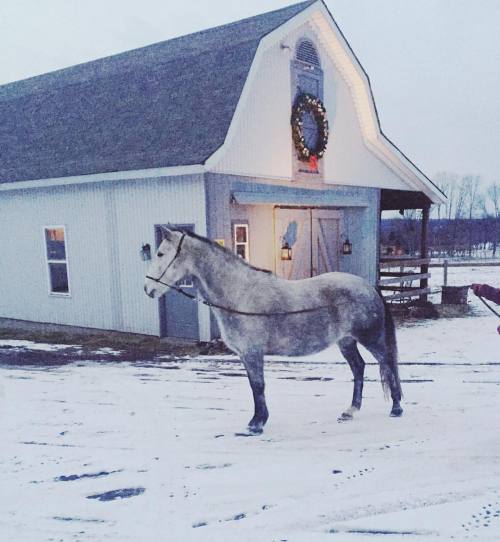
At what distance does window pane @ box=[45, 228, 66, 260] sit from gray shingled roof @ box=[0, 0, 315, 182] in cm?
142

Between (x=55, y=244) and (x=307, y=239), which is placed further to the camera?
(x=307, y=239)

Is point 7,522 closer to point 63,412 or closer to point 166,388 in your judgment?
point 63,412

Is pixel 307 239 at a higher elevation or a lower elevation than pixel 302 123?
lower

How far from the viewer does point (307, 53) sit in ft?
37.4

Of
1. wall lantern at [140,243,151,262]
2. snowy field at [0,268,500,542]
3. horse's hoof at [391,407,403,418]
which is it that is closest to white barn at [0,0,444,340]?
wall lantern at [140,243,151,262]

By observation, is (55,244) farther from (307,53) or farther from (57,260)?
(307,53)

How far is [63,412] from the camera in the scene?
5.95 m

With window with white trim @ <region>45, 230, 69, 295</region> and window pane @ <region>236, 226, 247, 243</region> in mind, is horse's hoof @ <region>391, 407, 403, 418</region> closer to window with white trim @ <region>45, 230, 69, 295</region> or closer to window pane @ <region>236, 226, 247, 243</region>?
window pane @ <region>236, 226, 247, 243</region>

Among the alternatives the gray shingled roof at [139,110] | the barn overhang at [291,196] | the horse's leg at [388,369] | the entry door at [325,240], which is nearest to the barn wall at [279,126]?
the barn overhang at [291,196]

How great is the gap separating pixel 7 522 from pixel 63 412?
8.06 feet

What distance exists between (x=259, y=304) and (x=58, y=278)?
860 cm

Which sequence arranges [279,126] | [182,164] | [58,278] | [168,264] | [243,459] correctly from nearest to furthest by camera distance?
[243,459] < [168,264] < [182,164] < [279,126] < [58,278]

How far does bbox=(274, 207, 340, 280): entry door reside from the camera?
11680 millimetres

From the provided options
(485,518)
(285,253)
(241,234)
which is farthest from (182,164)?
(485,518)
